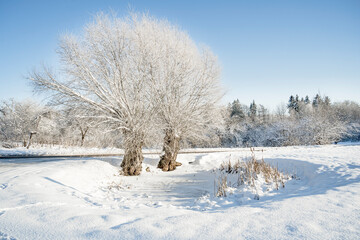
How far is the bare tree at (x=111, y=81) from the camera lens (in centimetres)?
864

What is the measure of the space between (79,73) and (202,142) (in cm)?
854

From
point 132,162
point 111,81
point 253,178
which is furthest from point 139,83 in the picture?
point 253,178

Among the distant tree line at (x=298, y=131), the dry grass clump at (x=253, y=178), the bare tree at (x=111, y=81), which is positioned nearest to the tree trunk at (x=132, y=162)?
the bare tree at (x=111, y=81)

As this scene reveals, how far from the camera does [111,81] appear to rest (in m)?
9.21

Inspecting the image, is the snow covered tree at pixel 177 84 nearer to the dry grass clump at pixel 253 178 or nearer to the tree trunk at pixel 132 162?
the tree trunk at pixel 132 162

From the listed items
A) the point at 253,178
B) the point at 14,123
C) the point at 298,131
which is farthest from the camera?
the point at 298,131

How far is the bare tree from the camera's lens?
8.64m

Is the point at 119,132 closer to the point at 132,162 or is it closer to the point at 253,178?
the point at 132,162

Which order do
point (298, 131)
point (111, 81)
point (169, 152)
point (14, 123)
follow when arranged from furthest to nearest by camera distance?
point (298, 131) → point (14, 123) → point (169, 152) → point (111, 81)

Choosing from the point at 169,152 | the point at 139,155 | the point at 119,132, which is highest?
the point at 119,132

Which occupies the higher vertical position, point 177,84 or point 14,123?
point 177,84

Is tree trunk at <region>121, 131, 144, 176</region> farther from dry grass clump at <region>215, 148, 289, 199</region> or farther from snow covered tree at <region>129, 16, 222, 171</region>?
dry grass clump at <region>215, 148, 289, 199</region>

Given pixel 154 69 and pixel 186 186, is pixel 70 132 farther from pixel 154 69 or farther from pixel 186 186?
pixel 186 186

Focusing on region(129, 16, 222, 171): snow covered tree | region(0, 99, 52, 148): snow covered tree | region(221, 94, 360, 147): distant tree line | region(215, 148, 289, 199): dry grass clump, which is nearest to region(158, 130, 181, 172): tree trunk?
region(129, 16, 222, 171): snow covered tree
